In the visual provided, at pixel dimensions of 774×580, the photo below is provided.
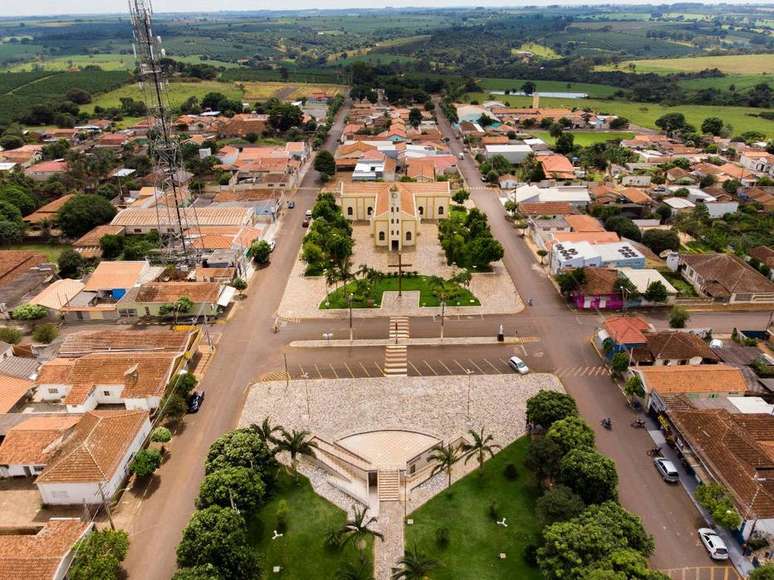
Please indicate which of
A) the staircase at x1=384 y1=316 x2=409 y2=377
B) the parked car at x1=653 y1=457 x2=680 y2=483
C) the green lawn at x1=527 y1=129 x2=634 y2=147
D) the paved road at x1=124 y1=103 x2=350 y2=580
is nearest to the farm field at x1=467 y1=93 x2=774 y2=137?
the green lawn at x1=527 y1=129 x2=634 y2=147

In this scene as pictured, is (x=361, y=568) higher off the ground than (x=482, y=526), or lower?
higher

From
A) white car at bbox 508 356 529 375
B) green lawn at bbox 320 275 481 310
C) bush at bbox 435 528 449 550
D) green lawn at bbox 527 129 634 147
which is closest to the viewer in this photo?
bush at bbox 435 528 449 550

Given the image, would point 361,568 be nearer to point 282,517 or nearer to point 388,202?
point 282,517

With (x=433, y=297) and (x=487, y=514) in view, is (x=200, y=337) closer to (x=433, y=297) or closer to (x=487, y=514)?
(x=433, y=297)

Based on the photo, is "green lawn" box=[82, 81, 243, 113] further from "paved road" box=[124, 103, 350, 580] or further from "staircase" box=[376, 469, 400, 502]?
"staircase" box=[376, 469, 400, 502]

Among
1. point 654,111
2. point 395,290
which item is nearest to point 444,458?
point 395,290

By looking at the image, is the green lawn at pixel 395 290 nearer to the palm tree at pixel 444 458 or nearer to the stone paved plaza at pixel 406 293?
the stone paved plaza at pixel 406 293

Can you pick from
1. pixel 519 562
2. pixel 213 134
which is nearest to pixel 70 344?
pixel 519 562
